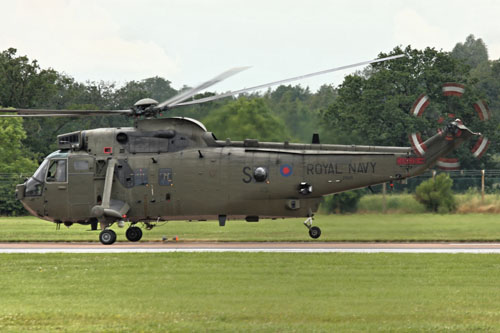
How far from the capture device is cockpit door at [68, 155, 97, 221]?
88.0ft

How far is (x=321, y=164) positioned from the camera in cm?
2630

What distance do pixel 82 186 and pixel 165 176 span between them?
3005 millimetres

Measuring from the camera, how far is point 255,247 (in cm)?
2706

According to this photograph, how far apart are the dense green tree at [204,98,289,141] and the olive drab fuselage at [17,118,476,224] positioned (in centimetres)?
414

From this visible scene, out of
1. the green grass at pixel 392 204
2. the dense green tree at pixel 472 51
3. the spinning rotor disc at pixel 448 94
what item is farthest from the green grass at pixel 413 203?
the dense green tree at pixel 472 51

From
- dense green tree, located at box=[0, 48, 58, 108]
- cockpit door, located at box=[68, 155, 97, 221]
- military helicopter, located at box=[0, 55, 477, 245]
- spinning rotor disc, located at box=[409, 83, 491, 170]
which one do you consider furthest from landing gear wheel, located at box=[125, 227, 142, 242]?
dense green tree, located at box=[0, 48, 58, 108]

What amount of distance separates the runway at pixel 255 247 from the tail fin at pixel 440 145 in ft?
9.58

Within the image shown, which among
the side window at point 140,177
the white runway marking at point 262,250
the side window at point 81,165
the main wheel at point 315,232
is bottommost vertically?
the white runway marking at point 262,250

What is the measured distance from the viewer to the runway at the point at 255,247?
25.6 metres

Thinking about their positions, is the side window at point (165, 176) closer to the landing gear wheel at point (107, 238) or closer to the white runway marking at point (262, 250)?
the white runway marking at point (262, 250)

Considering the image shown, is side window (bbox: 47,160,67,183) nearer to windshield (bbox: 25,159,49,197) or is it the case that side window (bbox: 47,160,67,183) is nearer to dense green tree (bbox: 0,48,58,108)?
windshield (bbox: 25,159,49,197)

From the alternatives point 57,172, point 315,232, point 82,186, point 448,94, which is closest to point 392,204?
point 315,232

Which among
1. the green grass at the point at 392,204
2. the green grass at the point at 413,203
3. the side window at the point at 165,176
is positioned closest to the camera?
the side window at the point at 165,176

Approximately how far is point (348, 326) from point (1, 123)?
49099 millimetres
